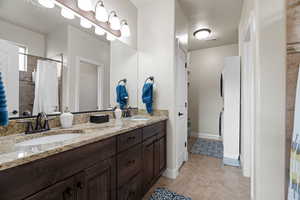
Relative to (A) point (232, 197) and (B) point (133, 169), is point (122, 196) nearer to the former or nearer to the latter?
(B) point (133, 169)

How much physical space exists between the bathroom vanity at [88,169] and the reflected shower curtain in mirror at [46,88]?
0.32 metres

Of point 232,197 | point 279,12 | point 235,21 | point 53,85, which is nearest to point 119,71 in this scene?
Answer: point 53,85

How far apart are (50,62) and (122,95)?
984mm

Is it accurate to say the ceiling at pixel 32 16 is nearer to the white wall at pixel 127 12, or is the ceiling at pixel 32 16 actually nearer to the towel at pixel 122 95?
the white wall at pixel 127 12

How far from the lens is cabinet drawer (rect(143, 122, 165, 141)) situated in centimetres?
153

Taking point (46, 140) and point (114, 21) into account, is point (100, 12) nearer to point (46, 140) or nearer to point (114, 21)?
point (114, 21)

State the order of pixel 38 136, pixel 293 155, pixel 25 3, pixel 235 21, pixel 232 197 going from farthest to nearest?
pixel 235 21 < pixel 232 197 < pixel 25 3 < pixel 38 136 < pixel 293 155

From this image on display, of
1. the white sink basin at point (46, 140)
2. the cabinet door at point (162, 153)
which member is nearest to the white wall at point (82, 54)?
the white sink basin at point (46, 140)

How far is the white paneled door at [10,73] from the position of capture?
38.6 inches

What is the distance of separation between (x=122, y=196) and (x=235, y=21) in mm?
3415

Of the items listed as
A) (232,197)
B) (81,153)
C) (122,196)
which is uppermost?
(81,153)

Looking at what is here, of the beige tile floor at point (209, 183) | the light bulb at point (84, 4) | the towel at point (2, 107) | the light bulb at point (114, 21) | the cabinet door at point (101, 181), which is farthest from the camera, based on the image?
the light bulb at point (114, 21)

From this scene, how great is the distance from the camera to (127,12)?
6.96 feet

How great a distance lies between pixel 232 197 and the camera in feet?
5.26
